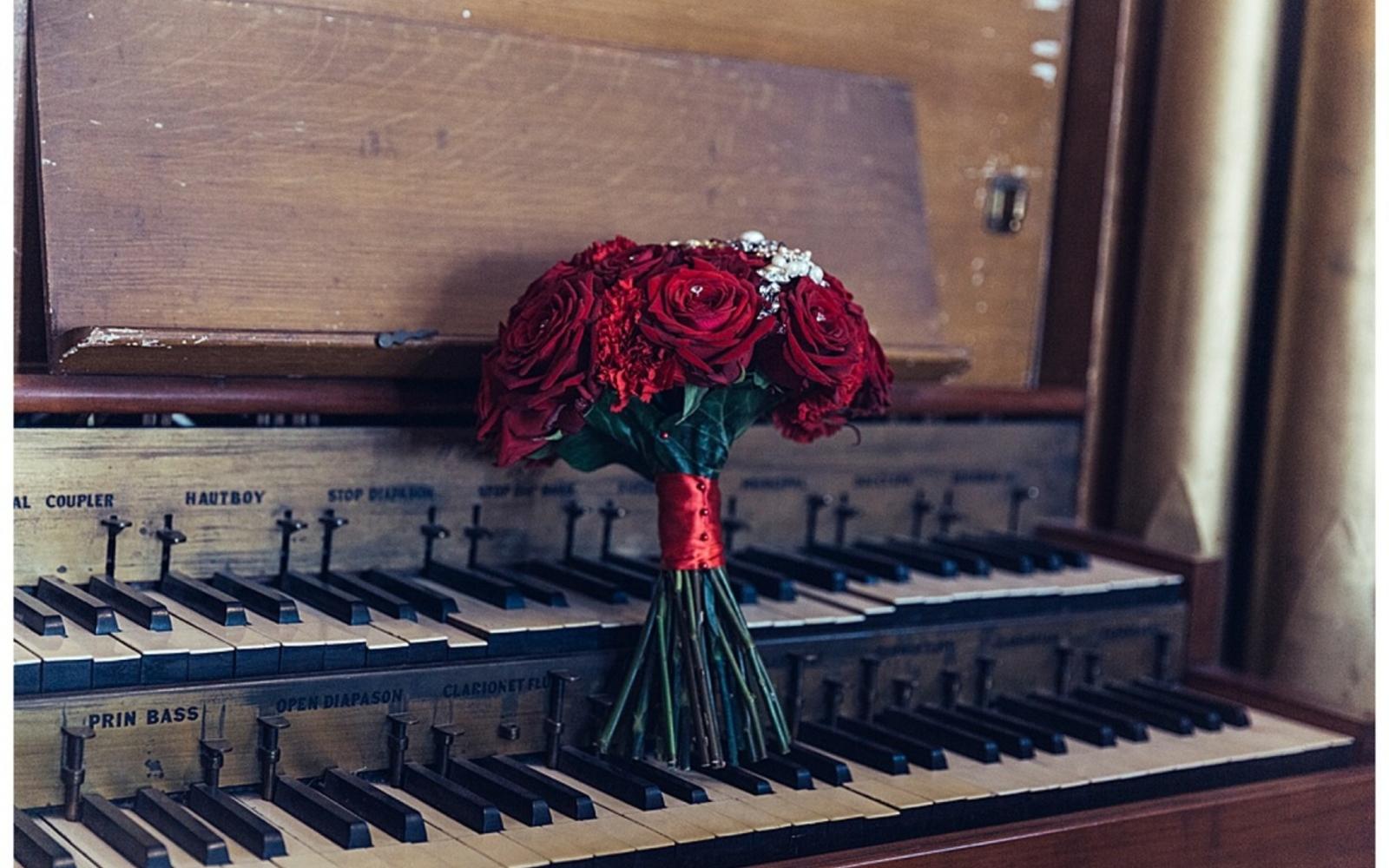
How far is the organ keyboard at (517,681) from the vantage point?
1.88 meters

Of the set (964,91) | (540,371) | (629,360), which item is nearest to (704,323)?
(629,360)

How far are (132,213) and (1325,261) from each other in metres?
1.82

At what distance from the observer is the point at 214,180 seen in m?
2.29

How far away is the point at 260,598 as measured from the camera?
7.00 feet

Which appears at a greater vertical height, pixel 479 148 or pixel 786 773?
pixel 479 148

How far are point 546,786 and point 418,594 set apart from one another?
1.20 feet

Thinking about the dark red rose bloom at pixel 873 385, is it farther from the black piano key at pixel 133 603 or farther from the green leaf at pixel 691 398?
the black piano key at pixel 133 603

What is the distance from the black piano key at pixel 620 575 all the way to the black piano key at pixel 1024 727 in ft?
1.63

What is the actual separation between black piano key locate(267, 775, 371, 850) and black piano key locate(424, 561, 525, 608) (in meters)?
0.39

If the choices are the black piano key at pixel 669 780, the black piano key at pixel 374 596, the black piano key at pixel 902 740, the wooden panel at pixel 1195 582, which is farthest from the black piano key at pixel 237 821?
the wooden panel at pixel 1195 582

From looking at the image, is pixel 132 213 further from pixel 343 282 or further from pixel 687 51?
pixel 687 51

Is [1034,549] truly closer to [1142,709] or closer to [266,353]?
[1142,709]

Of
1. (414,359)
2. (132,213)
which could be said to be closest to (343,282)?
(414,359)

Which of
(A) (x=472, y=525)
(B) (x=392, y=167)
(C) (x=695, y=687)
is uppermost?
(B) (x=392, y=167)
